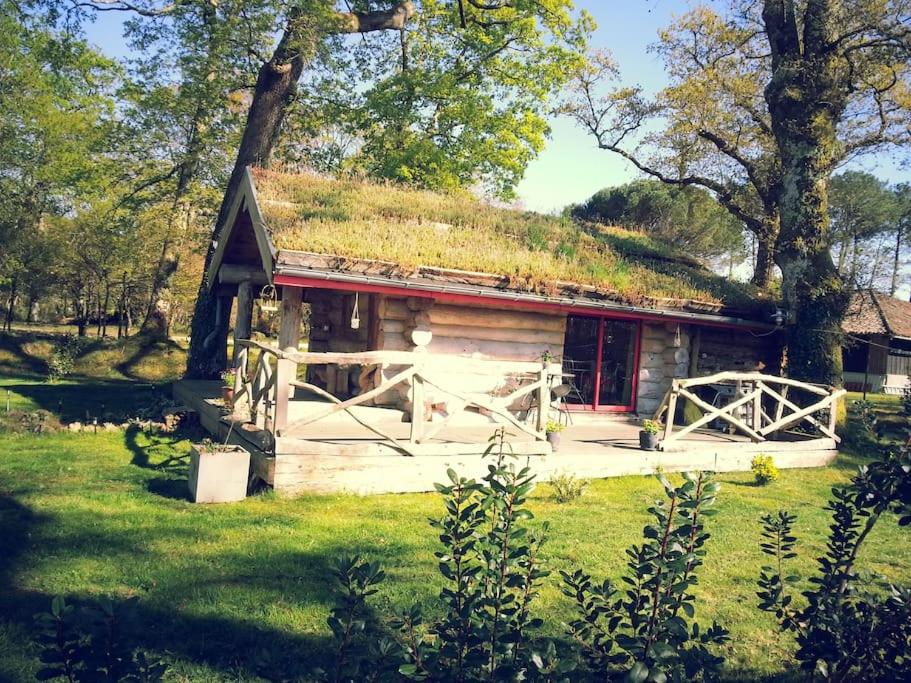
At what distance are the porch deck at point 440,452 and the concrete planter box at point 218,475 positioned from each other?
336 mm

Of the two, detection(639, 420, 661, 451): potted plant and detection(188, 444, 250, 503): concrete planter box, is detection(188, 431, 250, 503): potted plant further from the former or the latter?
detection(639, 420, 661, 451): potted plant

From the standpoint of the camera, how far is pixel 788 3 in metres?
13.9

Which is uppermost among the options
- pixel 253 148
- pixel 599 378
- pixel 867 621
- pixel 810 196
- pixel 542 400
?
pixel 253 148

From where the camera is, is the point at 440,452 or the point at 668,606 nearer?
the point at 668,606

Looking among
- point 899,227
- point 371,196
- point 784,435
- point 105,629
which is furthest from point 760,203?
point 899,227

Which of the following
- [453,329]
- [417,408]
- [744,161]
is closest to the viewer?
[417,408]

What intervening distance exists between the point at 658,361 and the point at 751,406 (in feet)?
6.54

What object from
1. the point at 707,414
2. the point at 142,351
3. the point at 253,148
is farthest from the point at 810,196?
the point at 142,351

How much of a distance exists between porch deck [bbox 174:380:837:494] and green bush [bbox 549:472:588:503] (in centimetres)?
47

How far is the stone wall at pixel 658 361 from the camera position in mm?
13219

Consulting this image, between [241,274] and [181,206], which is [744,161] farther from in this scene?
[181,206]

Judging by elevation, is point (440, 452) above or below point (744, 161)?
below

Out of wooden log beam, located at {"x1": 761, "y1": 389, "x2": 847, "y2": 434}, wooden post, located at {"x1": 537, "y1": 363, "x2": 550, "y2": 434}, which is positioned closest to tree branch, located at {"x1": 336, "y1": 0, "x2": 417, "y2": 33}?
wooden post, located at {"x1": 537, "y1": 363, "x2": 550, "y2": 434}

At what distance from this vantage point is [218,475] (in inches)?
286
